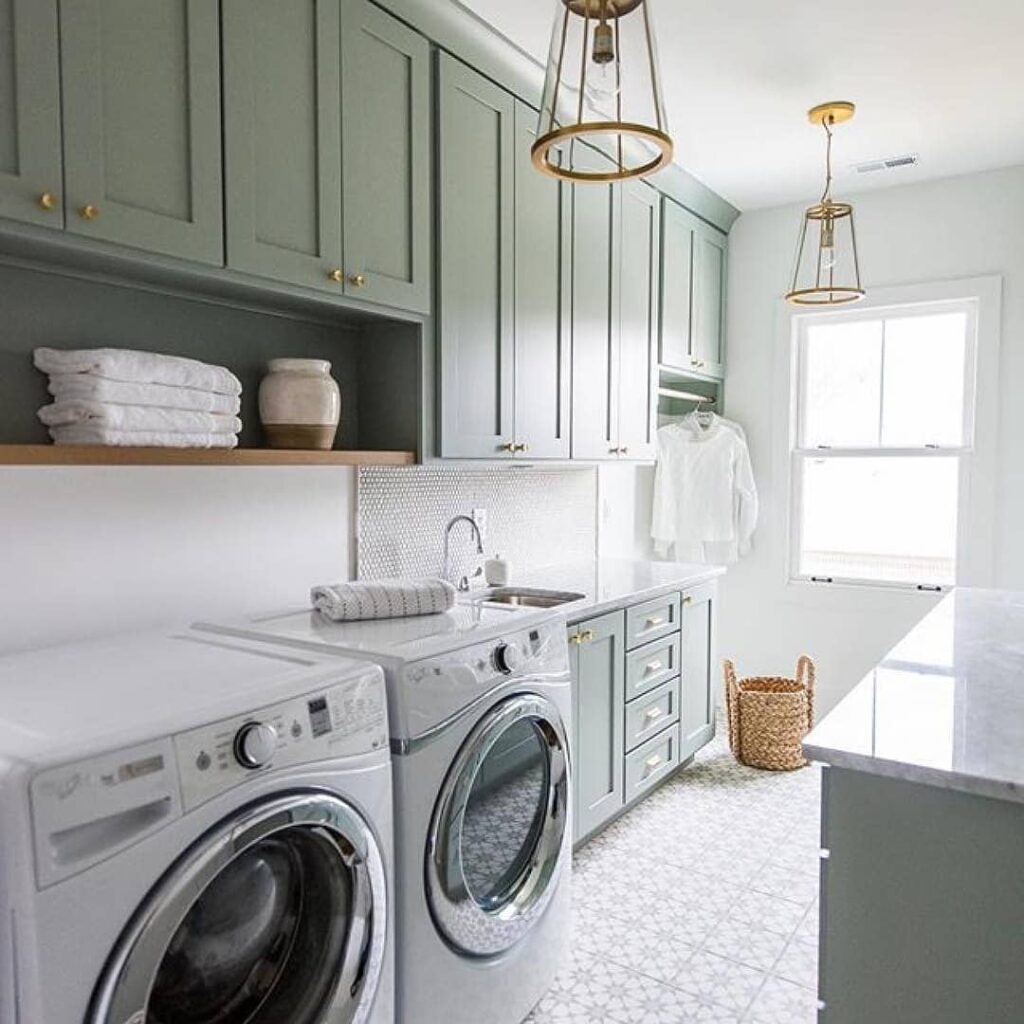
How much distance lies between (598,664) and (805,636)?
199 cm

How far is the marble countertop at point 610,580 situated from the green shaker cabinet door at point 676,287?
0.97m

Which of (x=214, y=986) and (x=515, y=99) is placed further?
(x=515, y=99)

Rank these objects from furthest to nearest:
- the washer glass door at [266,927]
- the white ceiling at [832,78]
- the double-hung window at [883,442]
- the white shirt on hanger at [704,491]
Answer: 1. the white shirt on hanger at [704,491]
2. the double-hung window at [883,442]
3. the white ceiling at [832,78]
4. the washer glass door at [266,927]

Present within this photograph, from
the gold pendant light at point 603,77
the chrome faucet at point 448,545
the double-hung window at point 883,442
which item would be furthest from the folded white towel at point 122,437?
the double-hung window at point 883,442

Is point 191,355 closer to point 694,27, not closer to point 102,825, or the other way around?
point 102,825

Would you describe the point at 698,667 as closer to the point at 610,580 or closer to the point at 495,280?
the point at 610,580

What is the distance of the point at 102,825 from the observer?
1079 millimetres

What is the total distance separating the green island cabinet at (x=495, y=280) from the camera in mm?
2396

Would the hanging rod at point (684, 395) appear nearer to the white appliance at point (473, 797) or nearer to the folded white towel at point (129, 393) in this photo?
the white appliance at point (473, 797)

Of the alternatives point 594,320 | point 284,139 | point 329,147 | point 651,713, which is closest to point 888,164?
point 594,320

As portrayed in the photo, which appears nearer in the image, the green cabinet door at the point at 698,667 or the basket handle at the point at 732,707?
the green cabinet door at the point at 698,667

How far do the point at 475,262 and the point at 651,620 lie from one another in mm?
1427

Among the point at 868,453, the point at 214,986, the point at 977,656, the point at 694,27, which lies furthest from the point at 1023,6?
the point at 214,986

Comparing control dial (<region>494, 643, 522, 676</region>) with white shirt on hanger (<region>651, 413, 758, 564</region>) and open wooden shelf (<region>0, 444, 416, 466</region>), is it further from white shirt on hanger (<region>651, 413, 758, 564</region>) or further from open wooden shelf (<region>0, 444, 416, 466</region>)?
white shirt on hanger (<region>651, 413, 758, 564</region>)
